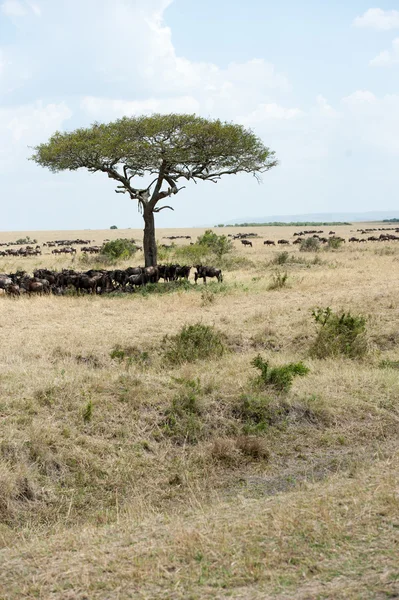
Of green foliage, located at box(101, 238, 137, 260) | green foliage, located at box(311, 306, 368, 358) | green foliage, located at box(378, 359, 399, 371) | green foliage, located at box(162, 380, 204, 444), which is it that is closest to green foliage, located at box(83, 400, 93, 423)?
green foliage, located at box(162, 380, 204, 444)

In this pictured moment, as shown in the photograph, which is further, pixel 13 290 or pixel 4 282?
pixel 4 282

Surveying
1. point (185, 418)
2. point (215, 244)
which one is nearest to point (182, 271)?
point (215, 244)

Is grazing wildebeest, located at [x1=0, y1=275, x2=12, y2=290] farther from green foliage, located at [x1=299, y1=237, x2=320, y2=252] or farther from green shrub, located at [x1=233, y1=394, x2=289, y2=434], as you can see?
green foliage, located at [x1=299, y1=237, x2=320, y2=252]

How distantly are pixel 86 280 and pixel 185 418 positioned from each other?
46.4 ft

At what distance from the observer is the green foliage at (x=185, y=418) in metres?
8.83

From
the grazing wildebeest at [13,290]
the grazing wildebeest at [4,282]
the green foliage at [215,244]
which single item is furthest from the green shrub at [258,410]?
the green foliage at [215,244]

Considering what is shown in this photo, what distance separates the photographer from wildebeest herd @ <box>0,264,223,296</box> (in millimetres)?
21875

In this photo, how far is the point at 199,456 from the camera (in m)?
8.32

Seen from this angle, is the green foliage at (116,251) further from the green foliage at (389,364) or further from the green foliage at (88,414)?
the green foliage at (88,414)

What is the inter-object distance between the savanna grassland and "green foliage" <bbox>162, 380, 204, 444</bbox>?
0.07 ft

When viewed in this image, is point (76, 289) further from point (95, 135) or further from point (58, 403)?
point (58, 403)

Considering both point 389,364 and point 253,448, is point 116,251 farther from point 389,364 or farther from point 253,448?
point 253,448

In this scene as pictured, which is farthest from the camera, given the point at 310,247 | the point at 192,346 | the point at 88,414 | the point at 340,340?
the point at 310,247

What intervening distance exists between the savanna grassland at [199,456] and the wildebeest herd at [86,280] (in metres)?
5.00
